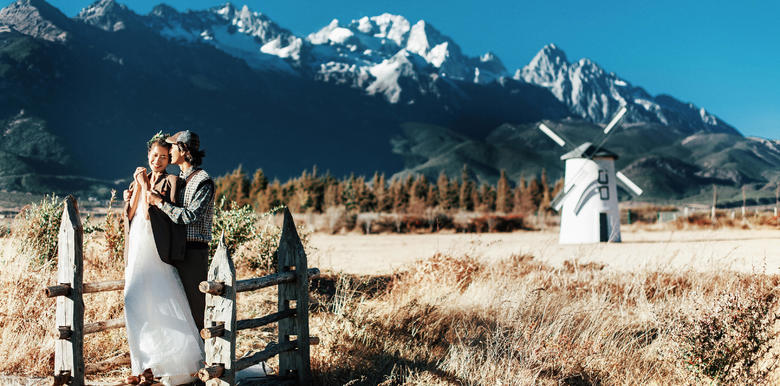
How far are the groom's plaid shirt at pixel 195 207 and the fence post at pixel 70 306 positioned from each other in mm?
691

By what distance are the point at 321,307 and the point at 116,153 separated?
137278mm

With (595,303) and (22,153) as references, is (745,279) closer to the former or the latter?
(595,303)

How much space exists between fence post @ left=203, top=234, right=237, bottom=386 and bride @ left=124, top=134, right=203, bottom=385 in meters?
0.68

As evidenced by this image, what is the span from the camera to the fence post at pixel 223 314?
12.5 ft

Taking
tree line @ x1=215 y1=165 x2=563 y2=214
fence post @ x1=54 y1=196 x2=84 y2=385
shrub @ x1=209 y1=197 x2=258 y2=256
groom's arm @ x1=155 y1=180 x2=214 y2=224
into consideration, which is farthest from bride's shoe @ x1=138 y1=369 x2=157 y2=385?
tree line @ x1=215 y1=165 x2=563 y2=214

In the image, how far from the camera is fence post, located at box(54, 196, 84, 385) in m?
4.42

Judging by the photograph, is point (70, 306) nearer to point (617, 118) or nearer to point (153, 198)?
point (153, 198)

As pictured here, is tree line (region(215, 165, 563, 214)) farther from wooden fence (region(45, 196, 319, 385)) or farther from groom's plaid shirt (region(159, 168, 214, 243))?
groom's plaid shirt (region(159, 168, 214, 243))

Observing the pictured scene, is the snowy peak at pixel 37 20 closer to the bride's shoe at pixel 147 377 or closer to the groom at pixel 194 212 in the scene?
the groom at pixel 194 212

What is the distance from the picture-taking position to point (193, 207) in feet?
14.7

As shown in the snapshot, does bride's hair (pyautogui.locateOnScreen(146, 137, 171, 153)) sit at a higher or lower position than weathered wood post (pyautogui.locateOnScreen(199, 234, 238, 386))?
higher

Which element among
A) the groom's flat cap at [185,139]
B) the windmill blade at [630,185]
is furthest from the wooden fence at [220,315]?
the windmill blade at [630,185]

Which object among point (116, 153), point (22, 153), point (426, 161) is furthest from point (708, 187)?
point (22, 153)

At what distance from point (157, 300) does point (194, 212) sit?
712mm
